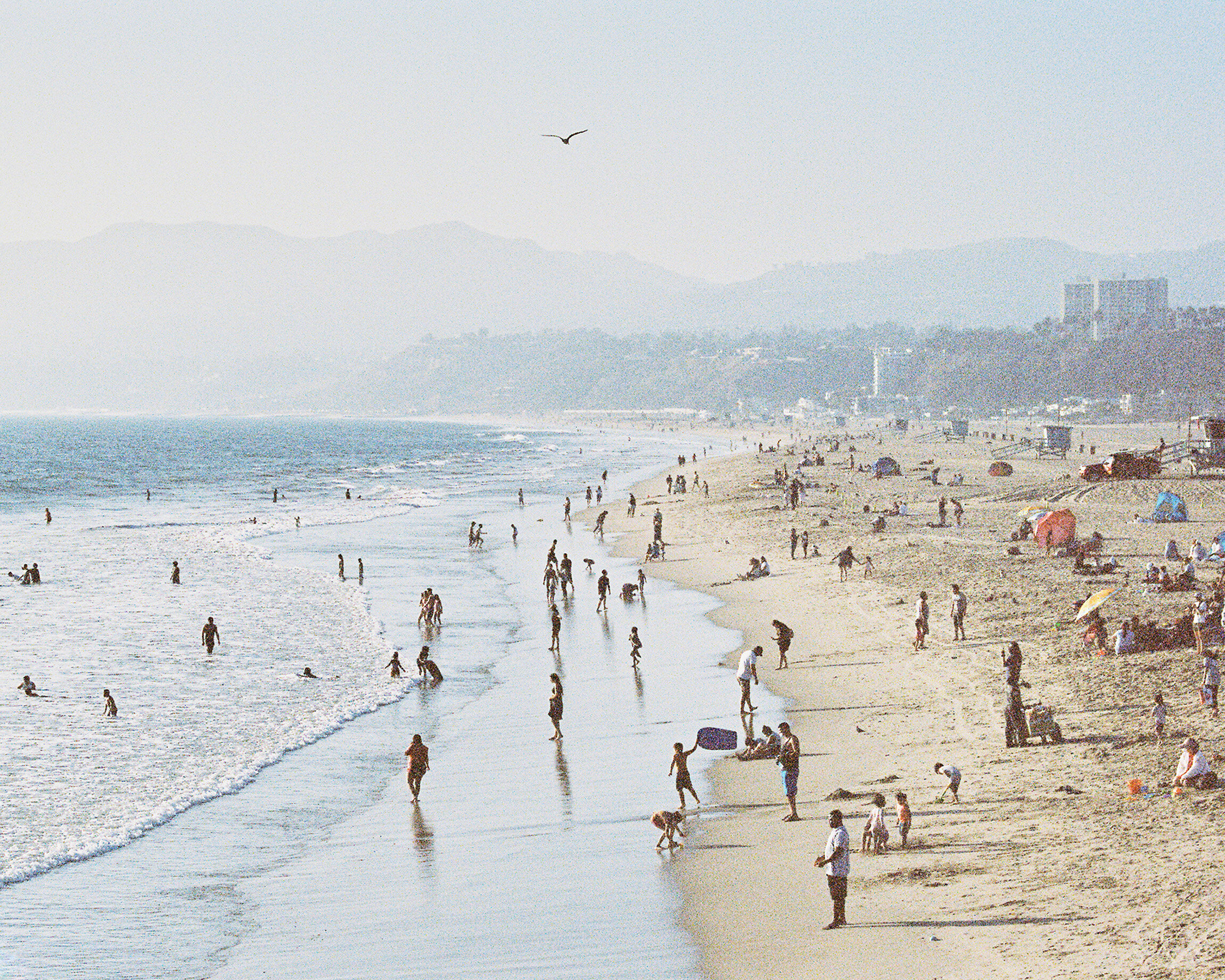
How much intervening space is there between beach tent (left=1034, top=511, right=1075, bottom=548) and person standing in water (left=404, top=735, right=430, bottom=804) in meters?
24.1

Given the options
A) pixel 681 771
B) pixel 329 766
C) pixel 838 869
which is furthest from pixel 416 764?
pixel 838 869

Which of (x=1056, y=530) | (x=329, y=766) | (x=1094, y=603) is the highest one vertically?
(x=1056, y=530)

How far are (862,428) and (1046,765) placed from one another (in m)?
175

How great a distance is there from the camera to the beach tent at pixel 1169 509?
43594 mm

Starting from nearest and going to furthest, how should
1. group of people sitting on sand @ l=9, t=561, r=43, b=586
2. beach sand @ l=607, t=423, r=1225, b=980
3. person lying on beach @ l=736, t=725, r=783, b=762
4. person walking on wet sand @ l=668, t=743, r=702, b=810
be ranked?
beach sand @ l=607, t=423, r=1225, b=980 → person walking on wet sand @ l=668, t=743, r=702, b=810 → person lying on beach @ l=736, t=725, r=783, b=762 → group of people sitting on sand @ l=9, t=561, r=43, b=586

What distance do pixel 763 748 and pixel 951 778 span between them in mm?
4624

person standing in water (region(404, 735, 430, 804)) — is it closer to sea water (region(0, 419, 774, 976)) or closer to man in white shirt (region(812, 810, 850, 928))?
sea water (region(0, 419, 774, 976))

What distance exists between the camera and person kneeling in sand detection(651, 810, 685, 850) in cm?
1542

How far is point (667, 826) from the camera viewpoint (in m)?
15.5

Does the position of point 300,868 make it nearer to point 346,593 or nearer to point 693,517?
point 346,593

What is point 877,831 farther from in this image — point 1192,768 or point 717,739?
point 717,739

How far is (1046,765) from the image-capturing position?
16.8 meters

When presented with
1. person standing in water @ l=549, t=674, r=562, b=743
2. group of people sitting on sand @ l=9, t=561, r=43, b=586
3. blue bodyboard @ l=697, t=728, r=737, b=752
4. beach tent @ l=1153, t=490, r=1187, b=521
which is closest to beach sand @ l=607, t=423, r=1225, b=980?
blue bodyboard @ l=697, t=728, r=737, b=752

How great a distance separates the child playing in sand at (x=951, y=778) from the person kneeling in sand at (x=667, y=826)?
133 inches
